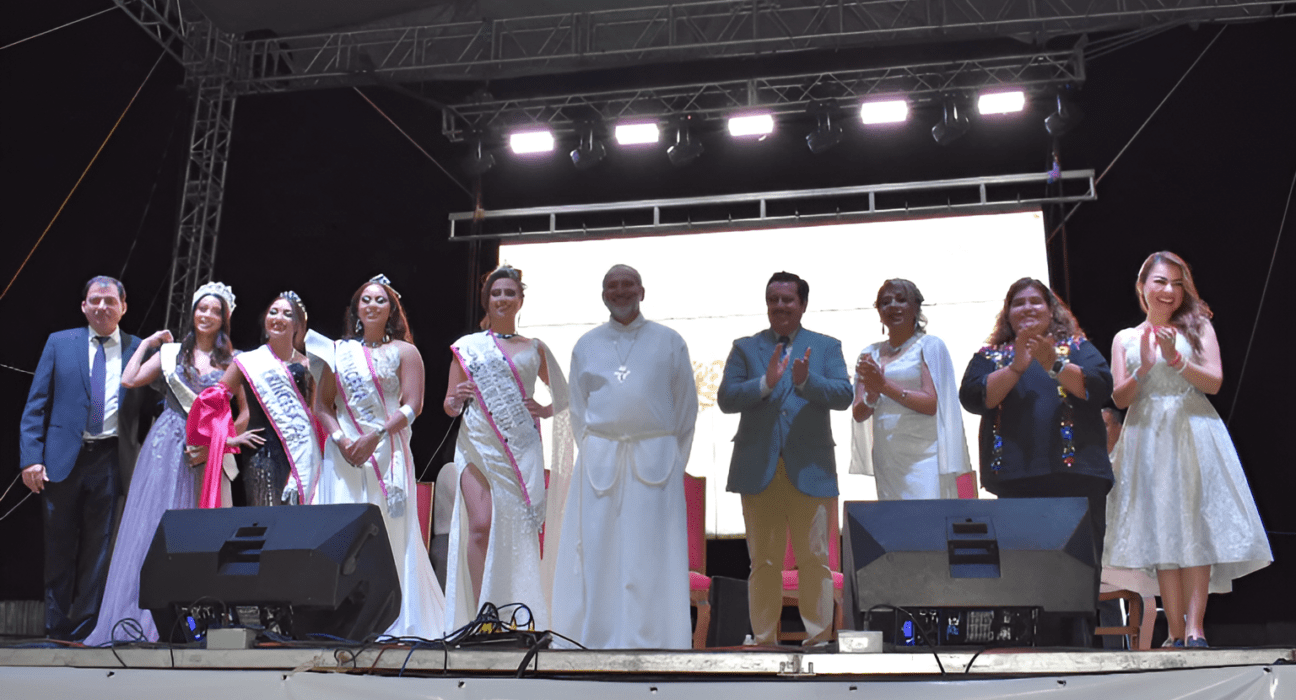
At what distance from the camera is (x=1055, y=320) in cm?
387

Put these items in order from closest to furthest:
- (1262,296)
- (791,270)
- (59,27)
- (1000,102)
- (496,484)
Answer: (496,484)
(59,27)
(1262,296)
(1000,102)
(791,270)

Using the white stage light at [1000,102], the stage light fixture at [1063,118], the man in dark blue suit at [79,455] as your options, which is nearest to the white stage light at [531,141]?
the white stage light at [1000,102]

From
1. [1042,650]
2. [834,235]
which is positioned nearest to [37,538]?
[834,235]

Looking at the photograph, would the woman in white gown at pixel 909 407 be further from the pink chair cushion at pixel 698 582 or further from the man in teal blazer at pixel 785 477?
the pink chair cushion at pixel 698 582

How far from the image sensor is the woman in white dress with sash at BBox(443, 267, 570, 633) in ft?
13.4

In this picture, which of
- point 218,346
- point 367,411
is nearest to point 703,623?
point 367,411

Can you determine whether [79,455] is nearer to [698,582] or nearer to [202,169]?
[698,582]

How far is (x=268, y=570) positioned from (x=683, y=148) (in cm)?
536

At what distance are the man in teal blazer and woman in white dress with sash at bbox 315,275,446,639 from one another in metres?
1.26

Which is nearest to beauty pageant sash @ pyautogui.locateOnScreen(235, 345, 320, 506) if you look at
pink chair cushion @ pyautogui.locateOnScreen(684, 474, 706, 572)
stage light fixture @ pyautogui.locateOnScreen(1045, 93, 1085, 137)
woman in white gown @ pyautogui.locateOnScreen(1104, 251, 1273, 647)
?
pink chair cushion @ pyautogui.locateOnScreen(684, 474, 706, 572)

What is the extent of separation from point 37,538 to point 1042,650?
5.75 meters

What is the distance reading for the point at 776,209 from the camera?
27.3 ft

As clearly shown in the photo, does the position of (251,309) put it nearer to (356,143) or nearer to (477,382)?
(356,143)

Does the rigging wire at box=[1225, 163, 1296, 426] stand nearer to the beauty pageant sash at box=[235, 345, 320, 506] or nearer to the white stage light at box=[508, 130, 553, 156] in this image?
the white stage light at box=[508, 130, 553, 156]
